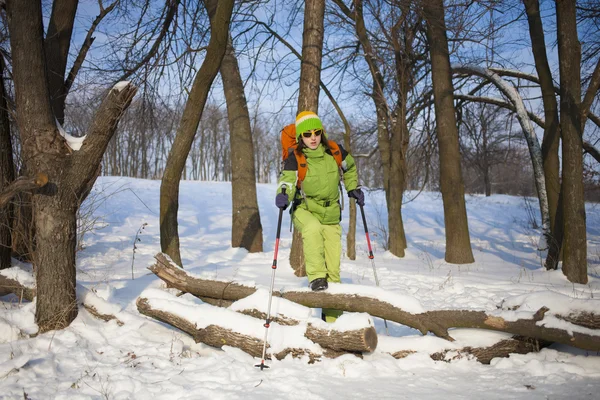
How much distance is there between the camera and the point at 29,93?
3830mm

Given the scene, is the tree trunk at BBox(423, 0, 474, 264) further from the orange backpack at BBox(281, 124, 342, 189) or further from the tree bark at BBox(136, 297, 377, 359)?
the tree bark at BBox(136, 297, 377, 359)

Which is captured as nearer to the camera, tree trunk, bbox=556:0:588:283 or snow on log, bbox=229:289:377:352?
snow on log, bbox=229:289:377:352

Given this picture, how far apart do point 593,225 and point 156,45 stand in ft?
75.4

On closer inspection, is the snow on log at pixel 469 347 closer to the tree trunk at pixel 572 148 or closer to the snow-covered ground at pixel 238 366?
the snow-covered ground at pixel 238 366

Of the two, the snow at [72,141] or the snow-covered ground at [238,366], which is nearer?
the snow-covered ground at [238,366]

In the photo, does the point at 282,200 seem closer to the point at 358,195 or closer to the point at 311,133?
the point at 311,133

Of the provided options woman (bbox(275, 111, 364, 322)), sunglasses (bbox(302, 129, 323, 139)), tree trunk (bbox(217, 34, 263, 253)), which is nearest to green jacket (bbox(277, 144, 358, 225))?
woman (bbox(275, 111, 364, 322))

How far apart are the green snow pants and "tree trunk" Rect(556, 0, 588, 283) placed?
16.5ft

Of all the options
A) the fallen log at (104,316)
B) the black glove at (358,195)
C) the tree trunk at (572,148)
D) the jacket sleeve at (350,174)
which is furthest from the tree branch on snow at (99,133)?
the tree trunk at (572,148)

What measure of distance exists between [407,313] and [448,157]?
21.5ft

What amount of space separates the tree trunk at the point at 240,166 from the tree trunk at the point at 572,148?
258 inches

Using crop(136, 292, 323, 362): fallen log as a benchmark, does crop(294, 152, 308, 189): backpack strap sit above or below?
above

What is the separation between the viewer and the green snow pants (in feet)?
14.0

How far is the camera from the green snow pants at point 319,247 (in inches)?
169
